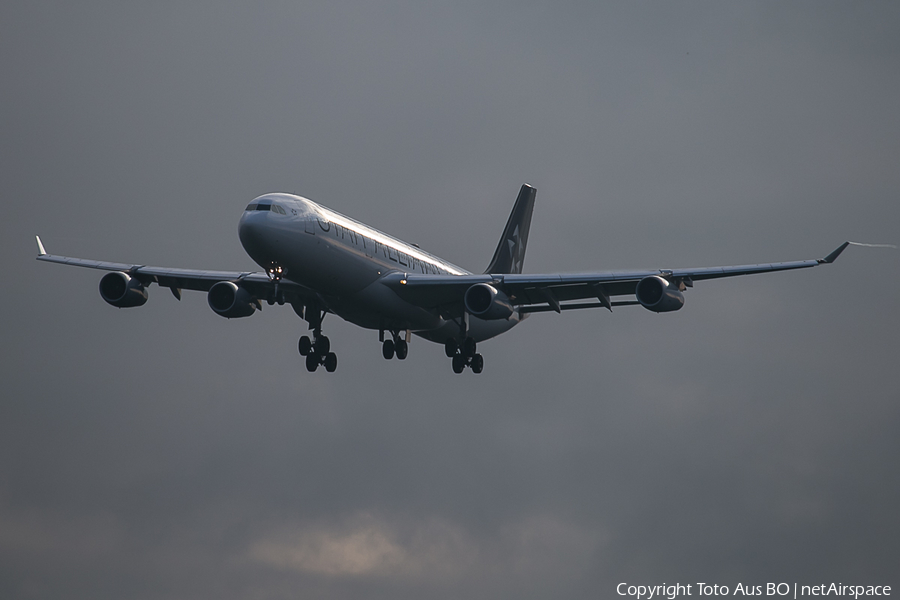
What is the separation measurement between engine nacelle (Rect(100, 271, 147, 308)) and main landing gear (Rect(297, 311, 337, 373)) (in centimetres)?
867

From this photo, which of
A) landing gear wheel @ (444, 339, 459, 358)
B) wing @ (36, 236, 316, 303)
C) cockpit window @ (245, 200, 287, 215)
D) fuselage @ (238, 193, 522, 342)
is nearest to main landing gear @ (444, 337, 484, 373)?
landing gear wheel @ (444, 339, 459, 358)

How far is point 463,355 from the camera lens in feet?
176

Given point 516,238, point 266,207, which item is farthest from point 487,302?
point 516,238

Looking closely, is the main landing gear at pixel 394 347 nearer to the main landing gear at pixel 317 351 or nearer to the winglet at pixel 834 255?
the main landing gear at pixel 317 351

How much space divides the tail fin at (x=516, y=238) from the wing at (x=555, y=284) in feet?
44.1

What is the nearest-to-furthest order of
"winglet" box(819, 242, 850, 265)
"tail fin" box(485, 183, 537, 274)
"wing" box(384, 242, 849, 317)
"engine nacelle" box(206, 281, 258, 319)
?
"winglet" box(819, 242, 850, 265), "wing" box(384, 242, 849, 317), "engine nacelle" box(206, 281, 258, 319), "tail fin" box(485, 183, 537, 274)

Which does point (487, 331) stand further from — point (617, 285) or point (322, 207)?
point (322, 207)

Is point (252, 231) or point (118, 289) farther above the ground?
point (252, 231)

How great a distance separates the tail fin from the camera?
6456cm

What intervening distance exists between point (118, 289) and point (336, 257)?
13.2m

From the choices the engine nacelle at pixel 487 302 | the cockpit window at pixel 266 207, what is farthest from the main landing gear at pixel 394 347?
the cockpit window at pixel 266 207

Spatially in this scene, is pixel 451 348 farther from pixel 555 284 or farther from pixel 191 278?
pixel 191 278

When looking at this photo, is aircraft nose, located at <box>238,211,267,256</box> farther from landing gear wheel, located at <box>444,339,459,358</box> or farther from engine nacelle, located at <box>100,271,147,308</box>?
landing gear wheel, located at <box>444,339,459,358</box>

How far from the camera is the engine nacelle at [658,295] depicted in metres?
43.9
